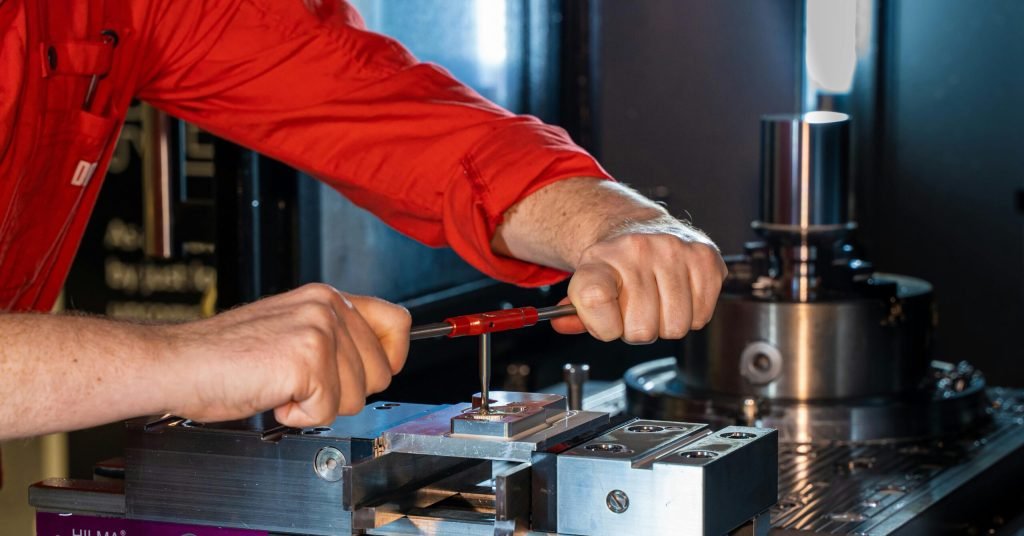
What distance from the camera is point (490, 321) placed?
0.87 m

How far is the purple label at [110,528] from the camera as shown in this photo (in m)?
0.85

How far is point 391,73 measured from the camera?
1.29 meters

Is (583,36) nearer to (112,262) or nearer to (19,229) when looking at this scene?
(112,262)

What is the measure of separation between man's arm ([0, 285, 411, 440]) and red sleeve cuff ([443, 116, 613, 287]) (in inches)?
16.5

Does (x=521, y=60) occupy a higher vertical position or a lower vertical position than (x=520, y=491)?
higher

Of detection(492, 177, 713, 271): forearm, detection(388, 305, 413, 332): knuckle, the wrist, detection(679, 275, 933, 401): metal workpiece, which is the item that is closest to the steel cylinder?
detection(679, 275, 933, 401): metal workpiece

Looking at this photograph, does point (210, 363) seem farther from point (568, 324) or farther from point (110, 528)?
point (568, 324)

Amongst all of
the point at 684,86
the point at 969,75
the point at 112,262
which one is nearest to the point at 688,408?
the point at 112,262

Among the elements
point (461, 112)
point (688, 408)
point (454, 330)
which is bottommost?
point (688, 408)

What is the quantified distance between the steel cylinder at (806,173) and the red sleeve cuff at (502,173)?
0.63 ft

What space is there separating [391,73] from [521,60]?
3.25ft

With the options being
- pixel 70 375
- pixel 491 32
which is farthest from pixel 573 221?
pixel 491 32

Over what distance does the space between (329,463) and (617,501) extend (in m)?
0.17

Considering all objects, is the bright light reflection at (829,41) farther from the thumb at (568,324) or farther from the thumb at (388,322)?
the thumb at (388,322)
